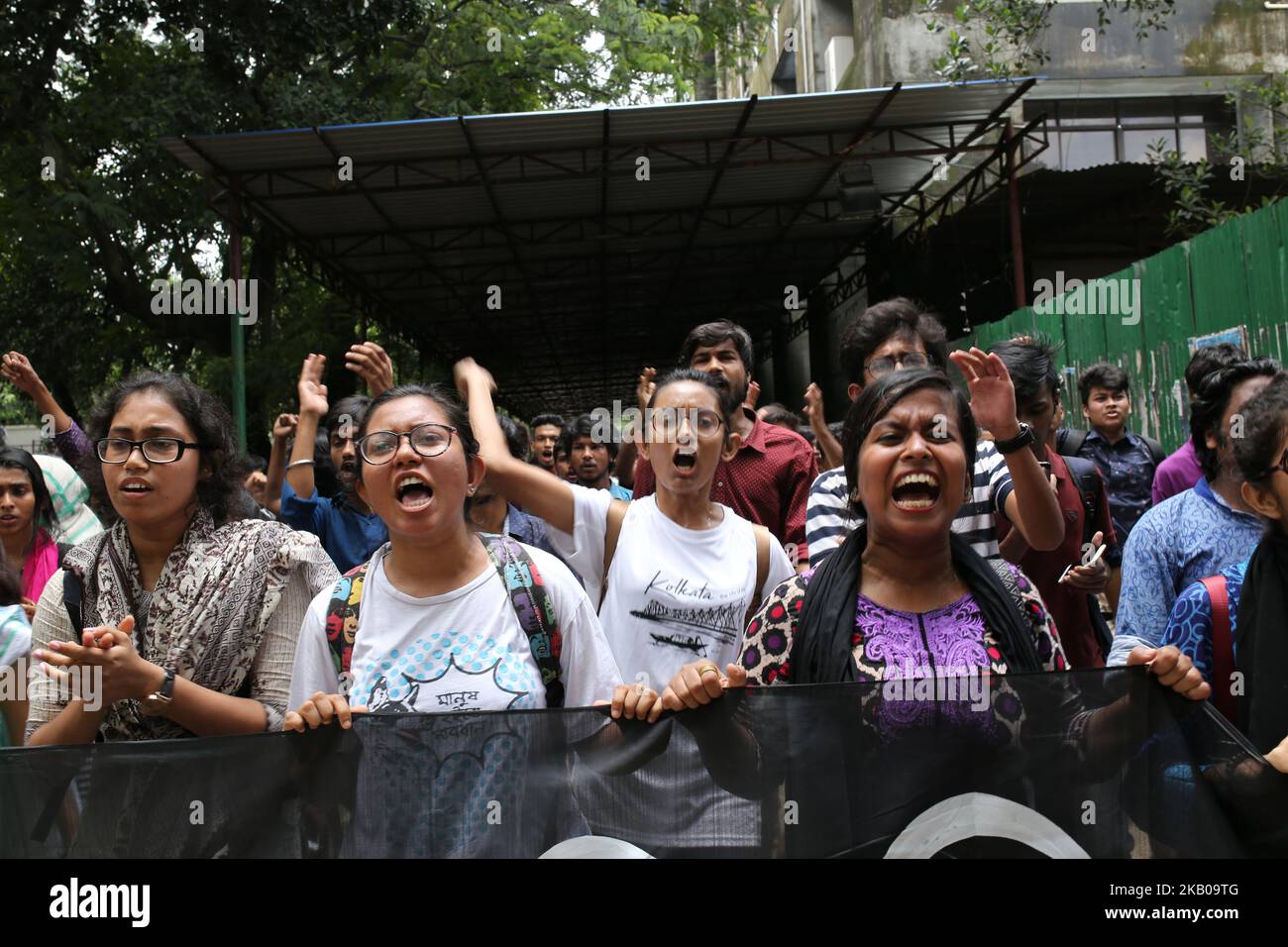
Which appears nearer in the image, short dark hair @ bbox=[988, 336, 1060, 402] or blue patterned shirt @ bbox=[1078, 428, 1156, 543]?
short dark hair @ bbox=[988, 336, 1060, 402]

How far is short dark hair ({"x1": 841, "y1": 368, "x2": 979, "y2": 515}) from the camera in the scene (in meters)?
2.85

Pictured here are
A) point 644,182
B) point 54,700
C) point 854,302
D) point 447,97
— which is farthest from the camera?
point 854,302

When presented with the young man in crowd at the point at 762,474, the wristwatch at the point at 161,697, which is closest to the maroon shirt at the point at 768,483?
the young man in crowd at the point at 762,474

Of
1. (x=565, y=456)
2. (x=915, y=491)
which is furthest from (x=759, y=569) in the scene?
(x=565, y=456)

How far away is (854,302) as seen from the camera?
22469 millimetres

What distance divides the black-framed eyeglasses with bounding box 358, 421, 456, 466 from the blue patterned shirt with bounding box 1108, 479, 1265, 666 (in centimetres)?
186

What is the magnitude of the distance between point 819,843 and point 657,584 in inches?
42.4

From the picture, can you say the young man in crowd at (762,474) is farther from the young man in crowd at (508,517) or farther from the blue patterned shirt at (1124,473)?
the blue patterned shirt at (1124,473)

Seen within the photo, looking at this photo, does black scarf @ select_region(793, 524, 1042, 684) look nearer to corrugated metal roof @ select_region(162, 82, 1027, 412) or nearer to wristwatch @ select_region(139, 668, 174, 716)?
wristwatch @ select_region(139, 668, 174, 716)

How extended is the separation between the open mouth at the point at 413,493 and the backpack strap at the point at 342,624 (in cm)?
23

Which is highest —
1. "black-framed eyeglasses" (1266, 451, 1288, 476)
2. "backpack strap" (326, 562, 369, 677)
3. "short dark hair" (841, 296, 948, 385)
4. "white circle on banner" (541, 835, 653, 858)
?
"short dark hair" (841, 296, 948, 385)

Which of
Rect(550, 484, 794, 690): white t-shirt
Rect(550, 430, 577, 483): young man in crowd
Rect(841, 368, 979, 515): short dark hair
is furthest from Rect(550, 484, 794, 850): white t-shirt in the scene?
Rect(550, 430, 577, 483): young man in crowd
